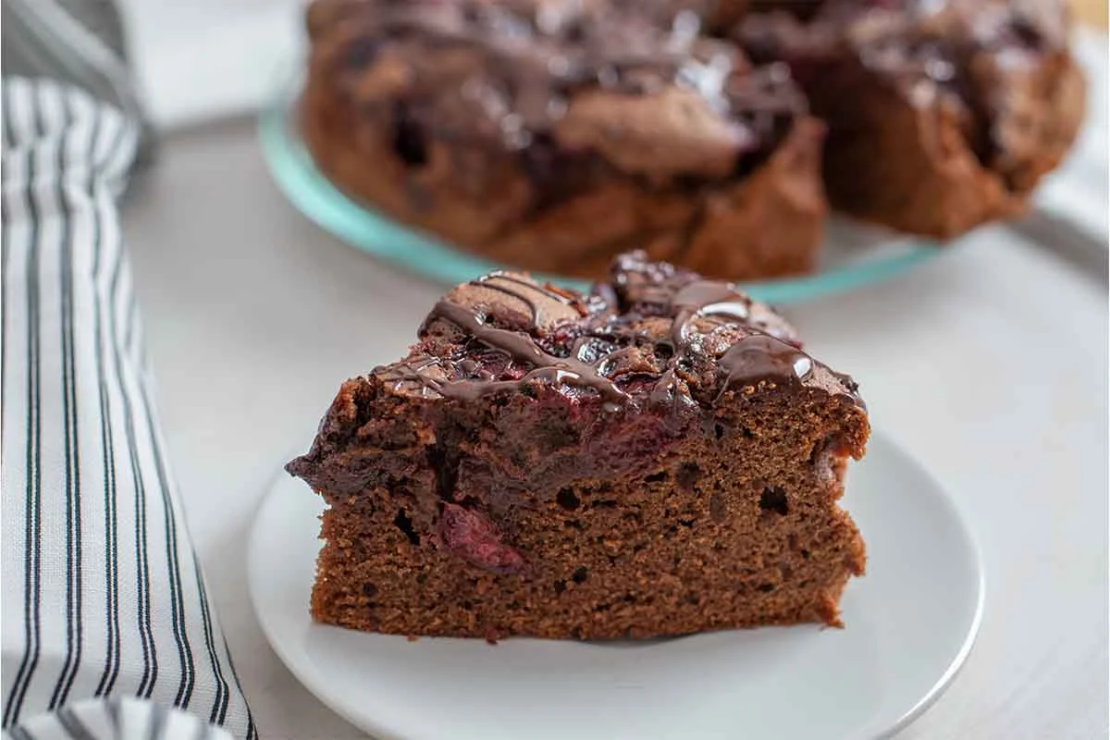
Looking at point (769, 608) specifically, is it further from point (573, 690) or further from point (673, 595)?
point (573, 690)

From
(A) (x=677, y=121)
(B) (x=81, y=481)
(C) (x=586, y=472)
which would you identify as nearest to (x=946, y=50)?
(A) (x=677, y=121)

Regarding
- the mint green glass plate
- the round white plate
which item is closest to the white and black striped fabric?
the round white plate

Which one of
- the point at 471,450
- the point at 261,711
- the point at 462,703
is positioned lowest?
the point at 261,711

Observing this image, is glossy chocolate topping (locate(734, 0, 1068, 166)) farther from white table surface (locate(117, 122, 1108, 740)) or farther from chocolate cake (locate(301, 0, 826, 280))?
white table surface (locate(117, 122, 1108, 740))

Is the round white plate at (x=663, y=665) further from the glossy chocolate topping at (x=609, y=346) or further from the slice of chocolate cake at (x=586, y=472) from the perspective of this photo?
the glossy chocolate topping at (x=609, y=346)

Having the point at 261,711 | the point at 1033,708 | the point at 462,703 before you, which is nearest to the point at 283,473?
the point at 261,711
